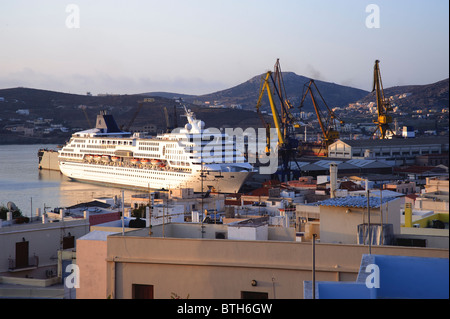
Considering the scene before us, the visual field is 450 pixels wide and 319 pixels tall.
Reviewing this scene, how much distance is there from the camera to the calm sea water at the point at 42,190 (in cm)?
1636

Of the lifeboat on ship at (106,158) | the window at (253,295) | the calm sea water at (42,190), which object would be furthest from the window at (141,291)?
the lifeboat on ship at (106,158)

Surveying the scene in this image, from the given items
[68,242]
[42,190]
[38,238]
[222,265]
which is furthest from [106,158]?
[222,265]

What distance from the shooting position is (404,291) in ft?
7.41

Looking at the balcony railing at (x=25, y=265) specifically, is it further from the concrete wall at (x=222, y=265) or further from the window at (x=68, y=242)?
the concrete wall at (x=222, y=265)

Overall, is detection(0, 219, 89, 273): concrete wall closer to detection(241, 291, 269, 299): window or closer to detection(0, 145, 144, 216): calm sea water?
detection(241, 291, 269, 299): window

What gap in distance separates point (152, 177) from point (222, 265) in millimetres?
17461

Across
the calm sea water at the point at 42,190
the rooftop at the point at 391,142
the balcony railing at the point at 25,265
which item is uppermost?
the rooftop at the point at 391,142

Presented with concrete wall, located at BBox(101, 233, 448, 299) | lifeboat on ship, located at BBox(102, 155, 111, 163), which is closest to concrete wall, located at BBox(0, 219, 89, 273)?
concrete wall, located at BBox(101, 233, 448, 299)

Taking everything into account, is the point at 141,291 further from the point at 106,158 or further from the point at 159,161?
the point at 106,158

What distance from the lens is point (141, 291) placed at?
3.26m
